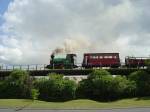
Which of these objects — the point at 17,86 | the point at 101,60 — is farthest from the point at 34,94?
the point at 101,60

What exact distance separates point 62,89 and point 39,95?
4347 mm

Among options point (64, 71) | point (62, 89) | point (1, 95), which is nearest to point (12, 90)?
point (1, 95)

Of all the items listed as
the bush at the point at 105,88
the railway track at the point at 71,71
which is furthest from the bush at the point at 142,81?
the railway track at the point at 71,71

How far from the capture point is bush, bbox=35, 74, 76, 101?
76.7 m

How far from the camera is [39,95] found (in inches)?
3049

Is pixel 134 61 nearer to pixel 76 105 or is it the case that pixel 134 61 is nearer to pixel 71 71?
pixel 71 71

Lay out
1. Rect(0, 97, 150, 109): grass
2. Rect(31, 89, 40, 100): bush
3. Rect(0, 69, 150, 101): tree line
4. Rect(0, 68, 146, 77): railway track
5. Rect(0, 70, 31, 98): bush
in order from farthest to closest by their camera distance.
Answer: Rect(0, 68, 146, 77): railway track, Rect(0, 70, 31, 98): bush, Rect(0, 69, 150, 101): tree line, Rect(31, 89, 40, 100): bush, Rect(0, 97, 150, 109): grass

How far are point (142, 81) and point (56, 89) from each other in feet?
50.6

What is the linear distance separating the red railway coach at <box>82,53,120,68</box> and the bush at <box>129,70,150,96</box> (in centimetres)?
1298

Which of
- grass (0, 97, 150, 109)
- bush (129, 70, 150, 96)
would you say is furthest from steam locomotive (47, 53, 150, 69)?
grass (0, 97, 150, 109)

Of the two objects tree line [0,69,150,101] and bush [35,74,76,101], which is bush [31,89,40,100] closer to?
tree line [0,69,150,101]

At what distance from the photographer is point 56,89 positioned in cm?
7681

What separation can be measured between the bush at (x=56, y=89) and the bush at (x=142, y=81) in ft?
36.9

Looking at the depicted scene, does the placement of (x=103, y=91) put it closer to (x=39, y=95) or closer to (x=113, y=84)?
(x=113, y=84)
